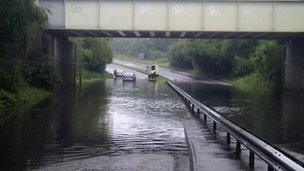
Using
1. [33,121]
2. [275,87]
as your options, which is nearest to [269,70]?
[275,87]

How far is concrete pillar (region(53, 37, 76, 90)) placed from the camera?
163 ft

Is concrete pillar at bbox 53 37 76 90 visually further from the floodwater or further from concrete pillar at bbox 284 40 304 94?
the floodwater

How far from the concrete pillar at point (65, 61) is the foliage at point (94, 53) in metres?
31.5

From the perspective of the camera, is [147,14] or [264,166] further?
[147,14]

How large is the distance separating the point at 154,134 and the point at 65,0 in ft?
95.3

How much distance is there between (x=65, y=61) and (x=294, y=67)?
22.2m

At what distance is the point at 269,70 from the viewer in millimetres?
62250

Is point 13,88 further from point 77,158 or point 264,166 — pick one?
point 264,166

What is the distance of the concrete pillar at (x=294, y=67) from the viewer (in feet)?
166

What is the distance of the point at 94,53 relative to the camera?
10075cm

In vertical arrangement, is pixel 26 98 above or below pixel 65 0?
below

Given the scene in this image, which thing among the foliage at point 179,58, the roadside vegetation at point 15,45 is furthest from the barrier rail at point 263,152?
the foliage at point 179,58

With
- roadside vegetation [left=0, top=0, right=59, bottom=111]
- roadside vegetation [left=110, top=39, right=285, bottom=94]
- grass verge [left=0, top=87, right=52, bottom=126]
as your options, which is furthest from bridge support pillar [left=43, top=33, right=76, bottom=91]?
roadside vegetation [left=110, top=39, right=285, bottom=94]

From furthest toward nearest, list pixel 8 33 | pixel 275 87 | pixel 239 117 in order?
pixel 275 87 < pixel 8 33 < pixel 239 117
